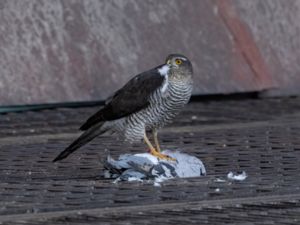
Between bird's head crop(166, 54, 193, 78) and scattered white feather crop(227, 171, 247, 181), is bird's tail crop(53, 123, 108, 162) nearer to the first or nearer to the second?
bird's head crop(166, 54, 193, 78)

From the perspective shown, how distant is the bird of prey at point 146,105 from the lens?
7.18 metres

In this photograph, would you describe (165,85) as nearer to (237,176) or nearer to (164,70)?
(164,70)

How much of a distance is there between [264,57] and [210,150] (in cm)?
281

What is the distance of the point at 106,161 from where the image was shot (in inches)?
266

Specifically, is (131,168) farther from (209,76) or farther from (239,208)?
(209,76)

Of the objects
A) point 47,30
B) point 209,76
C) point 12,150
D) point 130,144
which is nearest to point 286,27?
point 209,76

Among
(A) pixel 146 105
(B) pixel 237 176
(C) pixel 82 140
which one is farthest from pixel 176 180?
(C) pixel 82 140

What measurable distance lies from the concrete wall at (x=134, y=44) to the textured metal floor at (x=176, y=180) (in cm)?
23

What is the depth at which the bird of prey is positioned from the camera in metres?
7.18

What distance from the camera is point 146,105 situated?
284 inches

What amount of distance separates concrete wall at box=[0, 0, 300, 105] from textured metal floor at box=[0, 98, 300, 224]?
232 millimetres

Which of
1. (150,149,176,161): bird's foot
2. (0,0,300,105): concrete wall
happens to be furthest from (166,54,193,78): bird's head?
(0,0,300,105): concrete wall

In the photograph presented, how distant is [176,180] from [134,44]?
3.29 meters

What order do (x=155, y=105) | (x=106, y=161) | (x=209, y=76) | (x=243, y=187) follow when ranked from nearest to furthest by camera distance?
(x=243, y=187) < (x=106, y=161) < (x=155, y=105) < (x=209, y=76)
